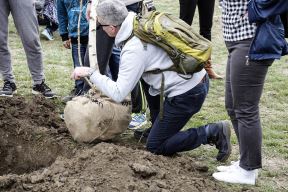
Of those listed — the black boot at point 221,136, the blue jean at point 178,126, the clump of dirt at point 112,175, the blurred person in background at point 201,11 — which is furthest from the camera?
the blurred person in background at point 201,11

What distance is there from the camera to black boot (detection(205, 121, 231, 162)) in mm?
4441

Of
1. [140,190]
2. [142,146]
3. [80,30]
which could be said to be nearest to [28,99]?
[80,30]

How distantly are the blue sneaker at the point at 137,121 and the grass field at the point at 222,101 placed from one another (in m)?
0.49

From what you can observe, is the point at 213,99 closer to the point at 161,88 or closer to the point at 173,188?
the point at 161,88

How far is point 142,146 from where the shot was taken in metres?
4.84

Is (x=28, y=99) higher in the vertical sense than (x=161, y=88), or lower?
lower

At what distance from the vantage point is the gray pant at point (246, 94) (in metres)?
3.62

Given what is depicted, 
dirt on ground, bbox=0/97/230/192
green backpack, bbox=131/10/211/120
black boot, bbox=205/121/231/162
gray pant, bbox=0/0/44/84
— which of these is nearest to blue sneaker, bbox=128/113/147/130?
dirt on ground, bbox=0/97/230/192

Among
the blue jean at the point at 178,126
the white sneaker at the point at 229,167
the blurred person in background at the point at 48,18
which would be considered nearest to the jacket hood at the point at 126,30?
the blue jean at the point at 178,126

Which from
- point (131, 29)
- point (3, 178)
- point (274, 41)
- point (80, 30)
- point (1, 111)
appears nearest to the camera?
point (274, 41)

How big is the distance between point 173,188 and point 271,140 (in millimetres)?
1836

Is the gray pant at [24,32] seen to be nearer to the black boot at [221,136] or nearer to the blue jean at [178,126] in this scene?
the blue jean at [178,126]

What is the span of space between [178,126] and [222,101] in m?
2.19

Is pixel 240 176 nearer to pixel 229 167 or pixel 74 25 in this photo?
pixel 229 167
